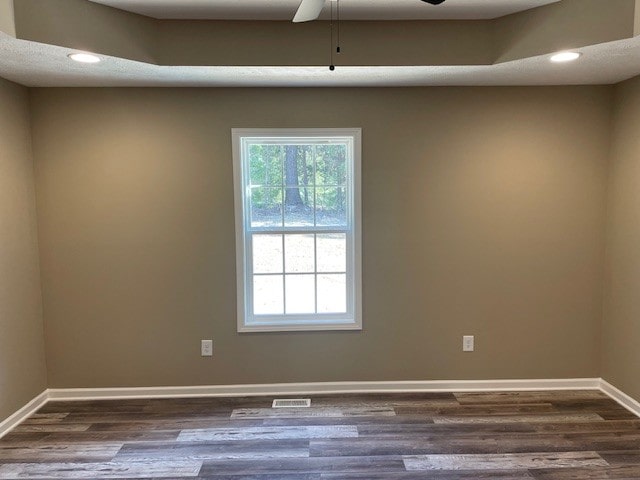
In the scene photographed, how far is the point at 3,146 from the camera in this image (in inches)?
103

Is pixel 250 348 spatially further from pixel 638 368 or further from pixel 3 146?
pixel 638 368

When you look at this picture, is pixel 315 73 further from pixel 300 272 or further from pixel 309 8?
pixel 300 272

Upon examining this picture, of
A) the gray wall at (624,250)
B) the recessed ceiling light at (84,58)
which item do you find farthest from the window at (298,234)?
the gray wall at (624,250)

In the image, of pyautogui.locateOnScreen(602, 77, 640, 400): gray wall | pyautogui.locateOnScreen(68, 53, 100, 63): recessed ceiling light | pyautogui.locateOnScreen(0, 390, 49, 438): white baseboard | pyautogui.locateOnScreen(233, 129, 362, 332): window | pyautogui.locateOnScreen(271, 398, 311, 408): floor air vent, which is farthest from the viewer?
pyautogui.locateOnScreen(233, 129, 362, 332): window

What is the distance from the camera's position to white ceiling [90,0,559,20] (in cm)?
225

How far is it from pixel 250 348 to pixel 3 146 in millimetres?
2197

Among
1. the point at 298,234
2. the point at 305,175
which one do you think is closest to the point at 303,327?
the point at 298,234

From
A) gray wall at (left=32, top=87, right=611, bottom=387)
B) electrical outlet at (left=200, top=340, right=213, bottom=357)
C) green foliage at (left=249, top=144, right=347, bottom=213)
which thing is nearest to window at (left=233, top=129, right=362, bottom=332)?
green foliage at (left=249, top=144, right=347, bottom=213)

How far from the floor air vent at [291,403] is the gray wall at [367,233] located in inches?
7.2

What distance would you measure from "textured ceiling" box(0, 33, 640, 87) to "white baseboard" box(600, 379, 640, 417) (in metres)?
2.30

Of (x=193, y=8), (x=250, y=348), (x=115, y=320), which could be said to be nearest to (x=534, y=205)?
(x=250, y=348)

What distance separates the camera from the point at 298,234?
3.13 m

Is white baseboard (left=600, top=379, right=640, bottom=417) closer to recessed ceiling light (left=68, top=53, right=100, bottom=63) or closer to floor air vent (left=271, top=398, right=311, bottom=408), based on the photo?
floor air vent (left=271, top=398, right=311, bottom=408)

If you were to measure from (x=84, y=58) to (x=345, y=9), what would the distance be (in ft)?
5.07
